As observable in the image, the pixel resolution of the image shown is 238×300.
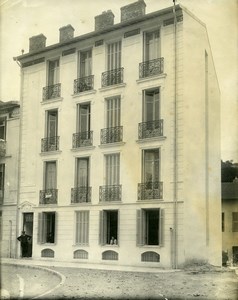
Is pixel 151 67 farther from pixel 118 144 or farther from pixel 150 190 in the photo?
pixel 150 190

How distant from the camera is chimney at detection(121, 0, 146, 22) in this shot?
9930 millimetres

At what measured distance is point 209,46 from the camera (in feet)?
32.8

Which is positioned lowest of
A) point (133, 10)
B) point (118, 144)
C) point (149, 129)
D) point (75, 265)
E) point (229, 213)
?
point (75, 265)

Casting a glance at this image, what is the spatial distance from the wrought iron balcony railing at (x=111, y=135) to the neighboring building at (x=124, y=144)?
3 centimetres

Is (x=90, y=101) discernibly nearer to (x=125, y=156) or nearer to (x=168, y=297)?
(x=125, y=156)

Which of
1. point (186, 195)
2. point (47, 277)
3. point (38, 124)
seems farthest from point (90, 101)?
point (47, 277)

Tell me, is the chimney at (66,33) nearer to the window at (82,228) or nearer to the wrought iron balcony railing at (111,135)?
the wrought iron balcony railing at (111,135)

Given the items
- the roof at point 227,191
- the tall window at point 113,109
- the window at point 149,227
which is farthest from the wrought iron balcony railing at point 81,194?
the roof at point 227,191

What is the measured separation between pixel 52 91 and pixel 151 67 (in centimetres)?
275

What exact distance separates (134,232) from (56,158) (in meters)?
2.80

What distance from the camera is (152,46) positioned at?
11.8 metres

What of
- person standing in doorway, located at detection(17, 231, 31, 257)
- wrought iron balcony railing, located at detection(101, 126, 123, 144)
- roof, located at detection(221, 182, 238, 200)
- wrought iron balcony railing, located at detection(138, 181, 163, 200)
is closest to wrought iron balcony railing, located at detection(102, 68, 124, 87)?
wrought iron balcony railing, located at detection(101, 126, 123, 144)

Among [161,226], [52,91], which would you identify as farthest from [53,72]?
[161,226]

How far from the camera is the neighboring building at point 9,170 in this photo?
39.8 ft
